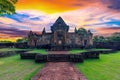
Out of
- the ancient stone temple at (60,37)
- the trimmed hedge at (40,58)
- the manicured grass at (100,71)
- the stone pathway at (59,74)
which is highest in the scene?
the ancient stone temple at (60,37)

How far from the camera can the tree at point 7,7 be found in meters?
15.2

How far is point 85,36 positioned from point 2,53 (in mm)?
27805

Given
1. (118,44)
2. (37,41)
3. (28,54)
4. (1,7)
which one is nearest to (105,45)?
(118,44)

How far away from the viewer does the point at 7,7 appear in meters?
15.7

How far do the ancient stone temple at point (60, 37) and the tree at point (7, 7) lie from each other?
103 feet

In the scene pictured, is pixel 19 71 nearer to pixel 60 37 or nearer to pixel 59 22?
pixel 59 22

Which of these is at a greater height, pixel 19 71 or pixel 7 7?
pixel 7 7

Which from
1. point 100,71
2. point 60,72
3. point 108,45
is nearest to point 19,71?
point 60,72

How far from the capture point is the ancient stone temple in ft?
162

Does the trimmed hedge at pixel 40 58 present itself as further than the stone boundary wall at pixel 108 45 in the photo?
No

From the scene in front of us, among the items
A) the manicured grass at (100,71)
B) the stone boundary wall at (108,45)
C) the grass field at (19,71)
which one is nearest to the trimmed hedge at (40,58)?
the grass field at (19,71)

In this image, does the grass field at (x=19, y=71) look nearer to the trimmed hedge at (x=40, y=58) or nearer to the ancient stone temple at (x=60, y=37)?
the trimmed hedge at (x=40, y=58)

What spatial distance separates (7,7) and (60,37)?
113 feet

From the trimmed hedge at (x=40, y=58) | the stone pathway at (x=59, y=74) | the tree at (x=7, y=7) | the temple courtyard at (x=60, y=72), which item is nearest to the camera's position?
the stone pathway at (x=59, y=74)
